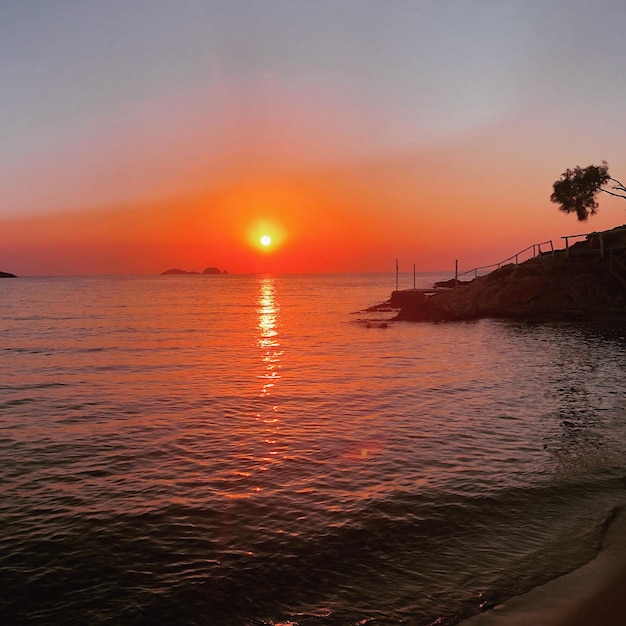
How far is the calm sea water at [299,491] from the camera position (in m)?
7.48

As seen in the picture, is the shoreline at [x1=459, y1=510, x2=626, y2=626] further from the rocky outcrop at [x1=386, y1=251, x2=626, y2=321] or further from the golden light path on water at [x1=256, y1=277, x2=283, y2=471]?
the rocky outcrop at [x1=386, y1=251, x2=626, y2=321]

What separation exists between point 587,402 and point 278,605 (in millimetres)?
15835

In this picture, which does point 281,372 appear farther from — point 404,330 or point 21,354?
point 404,330

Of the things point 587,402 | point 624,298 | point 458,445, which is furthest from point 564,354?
point 624,298

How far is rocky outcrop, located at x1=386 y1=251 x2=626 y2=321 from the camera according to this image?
162ft

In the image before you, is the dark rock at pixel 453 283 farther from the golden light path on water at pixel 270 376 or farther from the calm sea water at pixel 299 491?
the calm sea water at pixel 299 491

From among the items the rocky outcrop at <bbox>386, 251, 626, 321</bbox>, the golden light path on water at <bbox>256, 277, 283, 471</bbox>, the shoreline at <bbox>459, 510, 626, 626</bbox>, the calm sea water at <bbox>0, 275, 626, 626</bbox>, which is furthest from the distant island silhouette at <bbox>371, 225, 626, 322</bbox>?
the shoreline at <bbox>459, 510, 626, 626</bbox>

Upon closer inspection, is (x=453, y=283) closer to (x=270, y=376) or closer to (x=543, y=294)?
(x=543, y=294)

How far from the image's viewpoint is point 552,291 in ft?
170

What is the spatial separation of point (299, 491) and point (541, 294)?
47.2 metres

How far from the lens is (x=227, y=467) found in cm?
1289

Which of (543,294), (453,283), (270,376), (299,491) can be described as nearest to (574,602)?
(299,491)

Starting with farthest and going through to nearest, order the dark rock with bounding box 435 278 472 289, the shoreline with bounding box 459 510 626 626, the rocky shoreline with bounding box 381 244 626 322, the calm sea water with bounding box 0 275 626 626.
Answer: the dark rock with bounding box 435 278 472 289 → the rocky shoreline with bounding box 381 244 626 322 → the calm sea water with bounding box 0 275 626 626 → the shoreline with bounding box 459 510 626 626

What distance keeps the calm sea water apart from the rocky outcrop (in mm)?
26833
